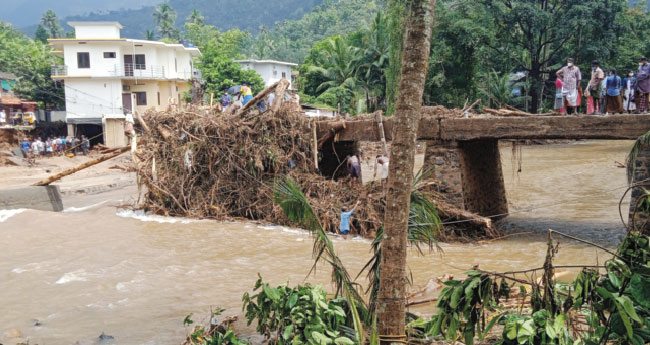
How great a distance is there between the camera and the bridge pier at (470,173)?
13.3 metres

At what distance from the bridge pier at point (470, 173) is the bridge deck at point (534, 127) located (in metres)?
0.40

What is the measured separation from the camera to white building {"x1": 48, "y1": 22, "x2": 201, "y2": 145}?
1601 inches

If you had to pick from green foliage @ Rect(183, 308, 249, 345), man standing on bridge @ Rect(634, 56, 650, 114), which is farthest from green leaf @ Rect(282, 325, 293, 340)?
man standing on bridge @ Rect(634, 56, 650, 114)

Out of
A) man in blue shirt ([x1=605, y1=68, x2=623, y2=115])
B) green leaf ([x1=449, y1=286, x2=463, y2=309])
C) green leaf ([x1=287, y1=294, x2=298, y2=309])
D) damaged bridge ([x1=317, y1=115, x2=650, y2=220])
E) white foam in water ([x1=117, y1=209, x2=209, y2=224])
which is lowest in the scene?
white foam in water ([x1=117, y1=209, x2=209, y2=224])

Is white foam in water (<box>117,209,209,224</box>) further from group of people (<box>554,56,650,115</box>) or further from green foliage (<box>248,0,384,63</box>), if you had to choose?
green foliage (<box>248,0,384,63</box>)

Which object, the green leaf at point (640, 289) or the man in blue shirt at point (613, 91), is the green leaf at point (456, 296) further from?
the man in blue shirt at point (613, 91)

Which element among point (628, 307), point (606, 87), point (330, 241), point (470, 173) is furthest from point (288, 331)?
point (606, 87)

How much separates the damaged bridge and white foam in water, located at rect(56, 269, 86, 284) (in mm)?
6773

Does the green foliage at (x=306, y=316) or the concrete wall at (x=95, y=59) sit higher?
the concrete wall at (x=95, y=59)

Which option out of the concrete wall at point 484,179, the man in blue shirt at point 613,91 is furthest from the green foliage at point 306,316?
the man in blue shirt at point 613,91

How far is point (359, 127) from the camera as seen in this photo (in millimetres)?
14445

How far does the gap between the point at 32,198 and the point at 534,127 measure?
1384cm

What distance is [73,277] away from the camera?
10.9 meters

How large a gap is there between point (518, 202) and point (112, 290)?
12.8 meters
